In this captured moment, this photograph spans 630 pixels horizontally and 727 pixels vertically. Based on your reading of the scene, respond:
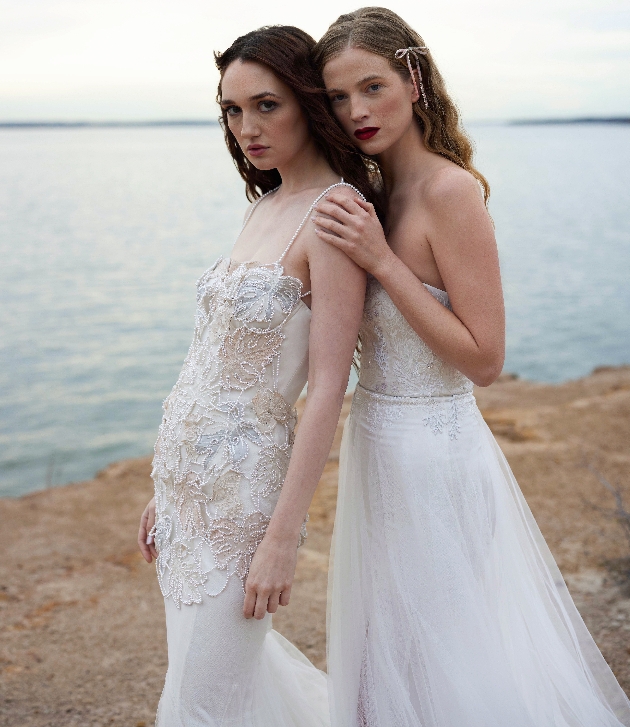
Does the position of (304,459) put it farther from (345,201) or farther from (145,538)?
(145,538)

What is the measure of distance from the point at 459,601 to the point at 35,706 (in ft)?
7.80

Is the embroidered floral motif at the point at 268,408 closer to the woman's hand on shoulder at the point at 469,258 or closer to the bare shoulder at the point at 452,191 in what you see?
the woman's hand on shoulder at the point at 469,258

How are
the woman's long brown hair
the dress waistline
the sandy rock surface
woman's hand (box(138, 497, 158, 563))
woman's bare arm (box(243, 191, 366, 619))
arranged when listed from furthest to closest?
1. the sandy rock surface
2. woman's hand (box(138, 497, 158, 563))
3. the dress waistline
4. the woman's long brown hair
5. woman's bare arm (box(243, 191, 366, 619))

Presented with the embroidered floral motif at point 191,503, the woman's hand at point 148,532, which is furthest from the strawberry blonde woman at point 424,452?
the woman's hand at point 148,532

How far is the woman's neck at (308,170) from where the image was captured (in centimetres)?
238

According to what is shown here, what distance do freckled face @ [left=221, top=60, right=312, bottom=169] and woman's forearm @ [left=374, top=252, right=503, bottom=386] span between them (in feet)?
1.59

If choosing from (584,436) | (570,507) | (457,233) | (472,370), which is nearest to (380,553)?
(472,370)

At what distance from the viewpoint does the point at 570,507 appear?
5.65 metres

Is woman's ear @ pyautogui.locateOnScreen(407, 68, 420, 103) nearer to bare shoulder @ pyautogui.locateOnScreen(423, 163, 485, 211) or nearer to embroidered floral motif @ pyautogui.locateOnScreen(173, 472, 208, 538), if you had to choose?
bare shoulder @ pyautogui.locateOnScreen(423, 163, 485, 211)

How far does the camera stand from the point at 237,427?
225cm

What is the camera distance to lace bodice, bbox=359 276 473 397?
233cm

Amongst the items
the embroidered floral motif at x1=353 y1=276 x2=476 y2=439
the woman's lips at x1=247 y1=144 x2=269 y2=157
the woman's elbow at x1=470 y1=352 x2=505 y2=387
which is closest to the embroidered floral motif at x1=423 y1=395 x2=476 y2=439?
the embroidered floral motif at x1=353 y1=276 x2=476 y2=439

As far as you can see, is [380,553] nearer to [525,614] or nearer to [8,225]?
[525,614]

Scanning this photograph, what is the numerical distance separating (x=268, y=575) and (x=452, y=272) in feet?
3.27
